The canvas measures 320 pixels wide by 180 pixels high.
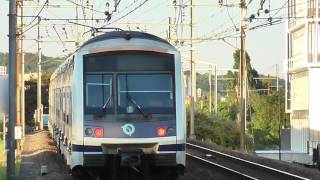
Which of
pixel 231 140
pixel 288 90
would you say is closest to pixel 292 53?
pixel 288 90

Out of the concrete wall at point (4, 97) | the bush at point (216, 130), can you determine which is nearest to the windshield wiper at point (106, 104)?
the concrete wall at point (4, 97)

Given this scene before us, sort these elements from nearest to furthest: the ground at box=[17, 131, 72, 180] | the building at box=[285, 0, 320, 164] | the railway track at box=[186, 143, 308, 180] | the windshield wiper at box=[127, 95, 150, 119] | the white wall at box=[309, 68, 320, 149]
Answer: the windshield wiper at box=[127, 95, 150, 119], the ground at box=[17, 131, 72, 180], the railway track at box=[186, 143, 308, 180], the white wall at box=[309, 68, 320, 149], the building at box=[285, 0, 320, 164]

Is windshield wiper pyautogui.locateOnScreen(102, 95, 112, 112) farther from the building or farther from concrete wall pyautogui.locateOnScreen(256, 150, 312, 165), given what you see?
concrete wall pyautogui.locateOnScreen(256, 150, 312, 165)

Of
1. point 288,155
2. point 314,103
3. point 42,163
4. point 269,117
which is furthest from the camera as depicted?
point 269,117

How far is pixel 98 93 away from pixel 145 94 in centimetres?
92

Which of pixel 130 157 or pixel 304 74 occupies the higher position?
pixel 304 74

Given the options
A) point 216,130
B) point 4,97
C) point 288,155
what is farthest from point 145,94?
point 216,130

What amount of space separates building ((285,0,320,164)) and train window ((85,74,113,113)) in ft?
111

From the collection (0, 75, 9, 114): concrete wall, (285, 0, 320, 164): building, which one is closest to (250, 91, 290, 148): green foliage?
(285, 0, 320, 164): building

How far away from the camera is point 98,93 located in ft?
43.6

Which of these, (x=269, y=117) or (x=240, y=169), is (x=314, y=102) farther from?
(x=240, y=169)

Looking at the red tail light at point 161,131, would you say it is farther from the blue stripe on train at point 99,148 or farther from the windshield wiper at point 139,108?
the windshield wiper at point 139,108

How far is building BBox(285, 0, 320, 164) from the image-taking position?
48.8m

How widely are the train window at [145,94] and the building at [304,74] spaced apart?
109ft
